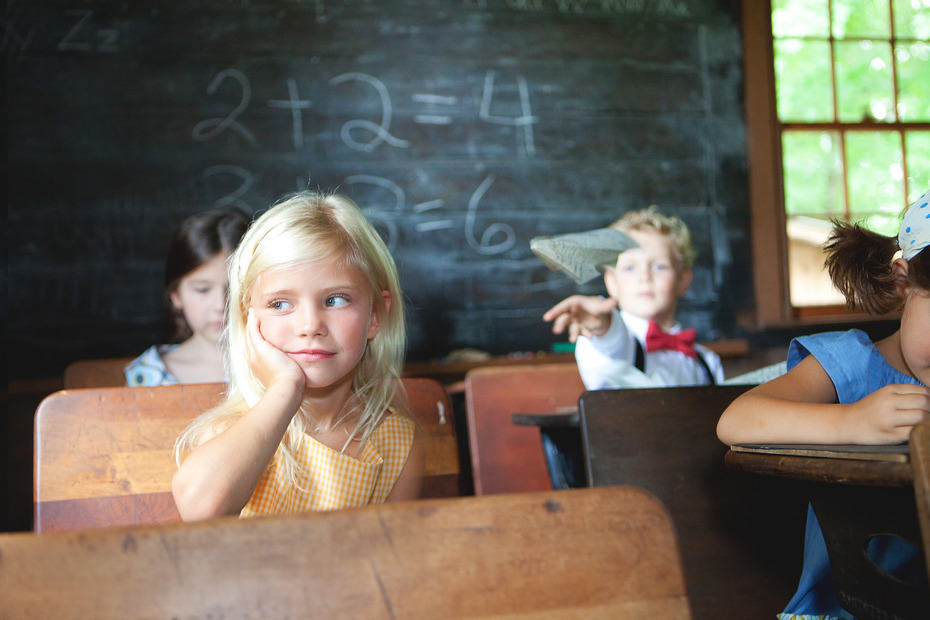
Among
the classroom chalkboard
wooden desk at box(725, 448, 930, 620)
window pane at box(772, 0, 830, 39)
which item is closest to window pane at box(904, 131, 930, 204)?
window pane at box(772, 0, 830, 39)

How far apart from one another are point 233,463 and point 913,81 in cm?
446

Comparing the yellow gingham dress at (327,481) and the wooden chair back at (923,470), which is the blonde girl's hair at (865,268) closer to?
the wooden chair back at (923,470)

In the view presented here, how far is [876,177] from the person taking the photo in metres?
4.09

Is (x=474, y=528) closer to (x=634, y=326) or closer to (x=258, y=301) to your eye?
(x=258, y=301)

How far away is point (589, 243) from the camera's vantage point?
1.64 metres

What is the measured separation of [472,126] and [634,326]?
1.61 meters

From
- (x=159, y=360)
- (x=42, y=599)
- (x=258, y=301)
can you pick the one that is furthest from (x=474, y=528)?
(x=159, y=360)

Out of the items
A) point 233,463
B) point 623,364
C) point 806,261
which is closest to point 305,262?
point 233,463

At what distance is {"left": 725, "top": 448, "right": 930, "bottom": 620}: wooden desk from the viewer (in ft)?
3.00

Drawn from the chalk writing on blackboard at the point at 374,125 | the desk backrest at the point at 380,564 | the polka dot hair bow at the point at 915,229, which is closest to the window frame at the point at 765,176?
the chalk writing on blackboard at the point at 374,125

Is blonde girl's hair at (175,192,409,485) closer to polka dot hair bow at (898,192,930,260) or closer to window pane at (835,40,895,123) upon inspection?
polka dot hair bow at (898,192,930,260)

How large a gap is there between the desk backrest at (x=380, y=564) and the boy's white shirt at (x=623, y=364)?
1408 mm

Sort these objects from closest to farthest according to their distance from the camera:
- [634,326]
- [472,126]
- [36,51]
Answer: [634,326], [36,51], [472,126]

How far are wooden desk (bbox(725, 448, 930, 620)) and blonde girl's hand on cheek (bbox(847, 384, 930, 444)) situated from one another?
64 millimetres
